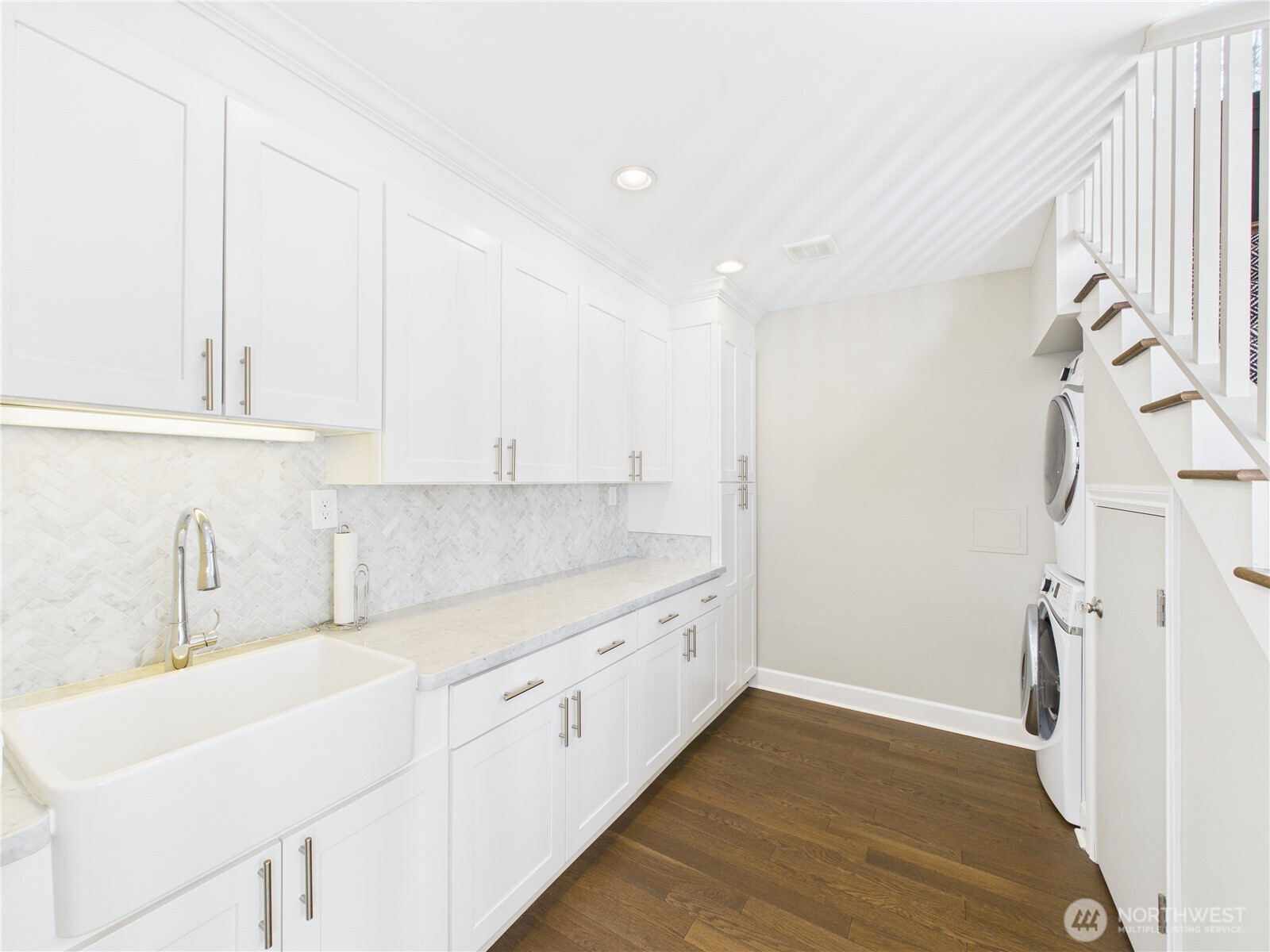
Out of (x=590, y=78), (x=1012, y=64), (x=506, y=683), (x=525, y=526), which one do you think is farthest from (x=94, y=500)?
(x=1012, y=64)

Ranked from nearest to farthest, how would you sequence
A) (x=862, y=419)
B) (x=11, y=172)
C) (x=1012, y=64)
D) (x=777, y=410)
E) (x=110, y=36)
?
(x=11, y=172) → (x=110, y=36) → (x=1012, y=64) → (x=862, y=419) → (x=777, y=410)

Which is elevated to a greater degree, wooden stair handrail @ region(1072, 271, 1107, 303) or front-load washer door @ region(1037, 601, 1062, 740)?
wooden stair handrail @ region(1072, 271, 1107, 303)

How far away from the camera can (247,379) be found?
1234 millimetres

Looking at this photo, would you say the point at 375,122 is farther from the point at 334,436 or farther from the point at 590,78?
the point at 334,436

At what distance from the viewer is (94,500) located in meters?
1.22

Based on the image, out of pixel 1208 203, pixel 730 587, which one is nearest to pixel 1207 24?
pixel 1208 203

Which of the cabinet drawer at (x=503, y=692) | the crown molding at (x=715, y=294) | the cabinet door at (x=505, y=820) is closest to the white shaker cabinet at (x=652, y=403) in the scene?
the crown molding at (x=715, y=294)

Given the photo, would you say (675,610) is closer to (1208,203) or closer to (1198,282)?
(1198,282)

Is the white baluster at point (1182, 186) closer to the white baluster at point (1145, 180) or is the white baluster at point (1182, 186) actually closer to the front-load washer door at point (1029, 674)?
the white baluster at point (1145, 180)

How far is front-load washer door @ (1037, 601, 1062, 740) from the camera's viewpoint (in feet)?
7.22

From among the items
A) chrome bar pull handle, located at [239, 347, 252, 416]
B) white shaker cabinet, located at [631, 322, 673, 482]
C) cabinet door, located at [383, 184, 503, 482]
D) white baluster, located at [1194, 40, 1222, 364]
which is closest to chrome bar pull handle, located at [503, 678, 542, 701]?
cabinet door, located at [383, 184, 503, 482]

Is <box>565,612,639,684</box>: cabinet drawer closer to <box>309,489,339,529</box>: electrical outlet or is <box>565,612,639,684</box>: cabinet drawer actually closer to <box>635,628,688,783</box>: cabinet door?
<box>635,628,688,783</box>: cabinet door

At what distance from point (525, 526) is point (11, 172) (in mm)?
1848

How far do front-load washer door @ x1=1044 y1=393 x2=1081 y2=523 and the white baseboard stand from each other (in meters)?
1.21
